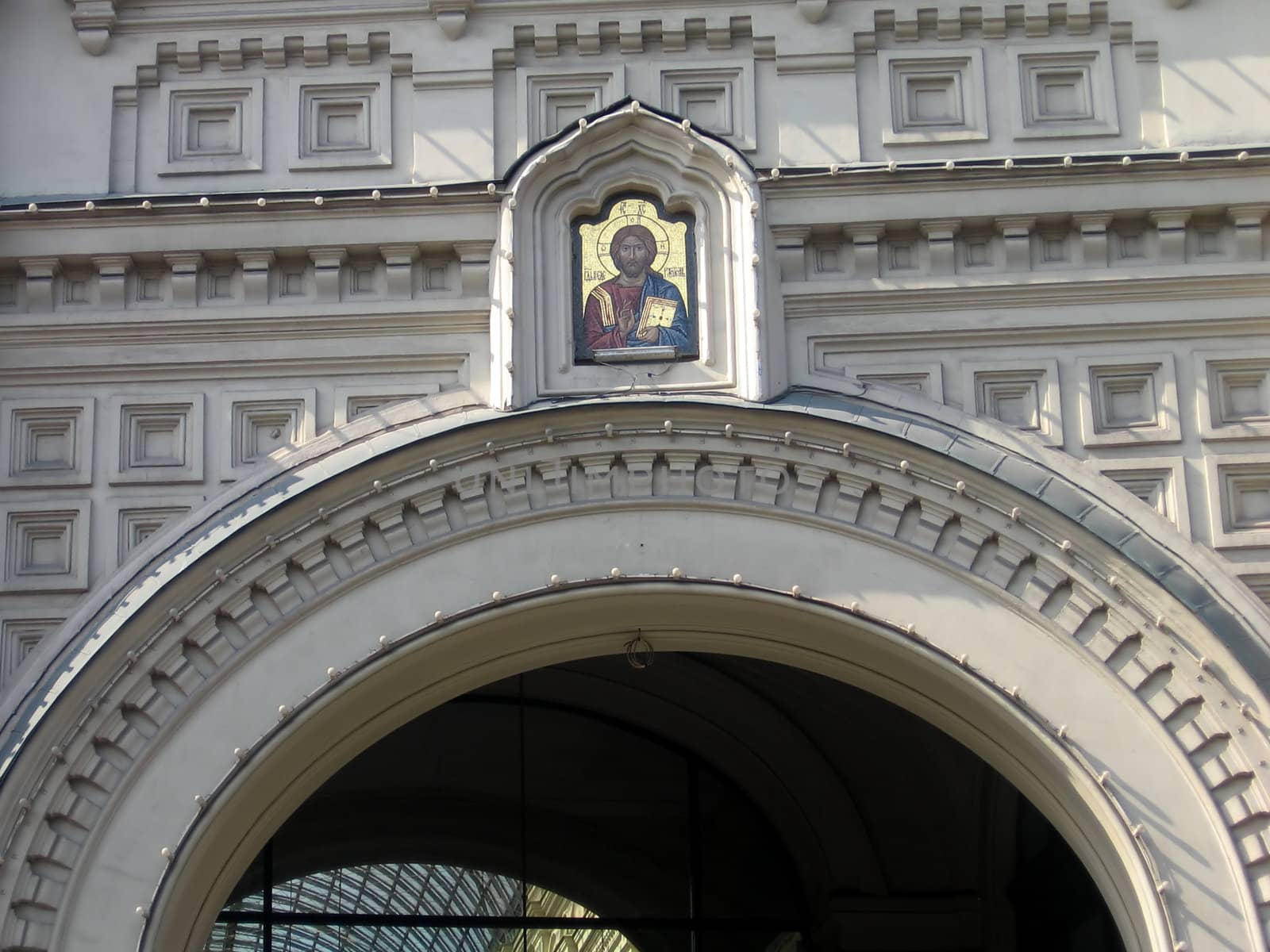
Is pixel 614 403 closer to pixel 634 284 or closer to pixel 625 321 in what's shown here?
pixel 625 321

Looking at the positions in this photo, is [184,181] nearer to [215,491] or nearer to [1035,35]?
[215,491]

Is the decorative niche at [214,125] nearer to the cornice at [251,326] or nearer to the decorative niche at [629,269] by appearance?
the cornice at [251,326]

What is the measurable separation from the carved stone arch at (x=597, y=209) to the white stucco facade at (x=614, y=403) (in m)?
0.02

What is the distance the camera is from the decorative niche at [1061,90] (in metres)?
9.02

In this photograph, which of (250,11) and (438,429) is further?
(250,11)

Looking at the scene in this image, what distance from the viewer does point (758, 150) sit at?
899cm

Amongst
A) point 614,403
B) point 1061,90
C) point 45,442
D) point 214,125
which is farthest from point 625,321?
point 45,442

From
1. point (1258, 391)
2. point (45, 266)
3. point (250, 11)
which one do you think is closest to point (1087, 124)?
point (1258, 391)

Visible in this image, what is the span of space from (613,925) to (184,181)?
471cm

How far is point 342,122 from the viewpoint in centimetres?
920

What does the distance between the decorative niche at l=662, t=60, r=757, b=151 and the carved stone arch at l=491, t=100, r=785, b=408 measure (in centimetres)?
23

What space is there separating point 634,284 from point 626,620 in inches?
53.7

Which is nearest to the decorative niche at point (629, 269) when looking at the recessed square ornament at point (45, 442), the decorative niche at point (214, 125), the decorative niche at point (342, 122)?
the decorative niche at point (342, 122)

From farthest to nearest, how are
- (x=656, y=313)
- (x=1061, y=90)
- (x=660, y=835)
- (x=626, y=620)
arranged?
(x=660, y=835) → (x=1061, y=90) → (x=656, y=313) → (x=626, y=620)
